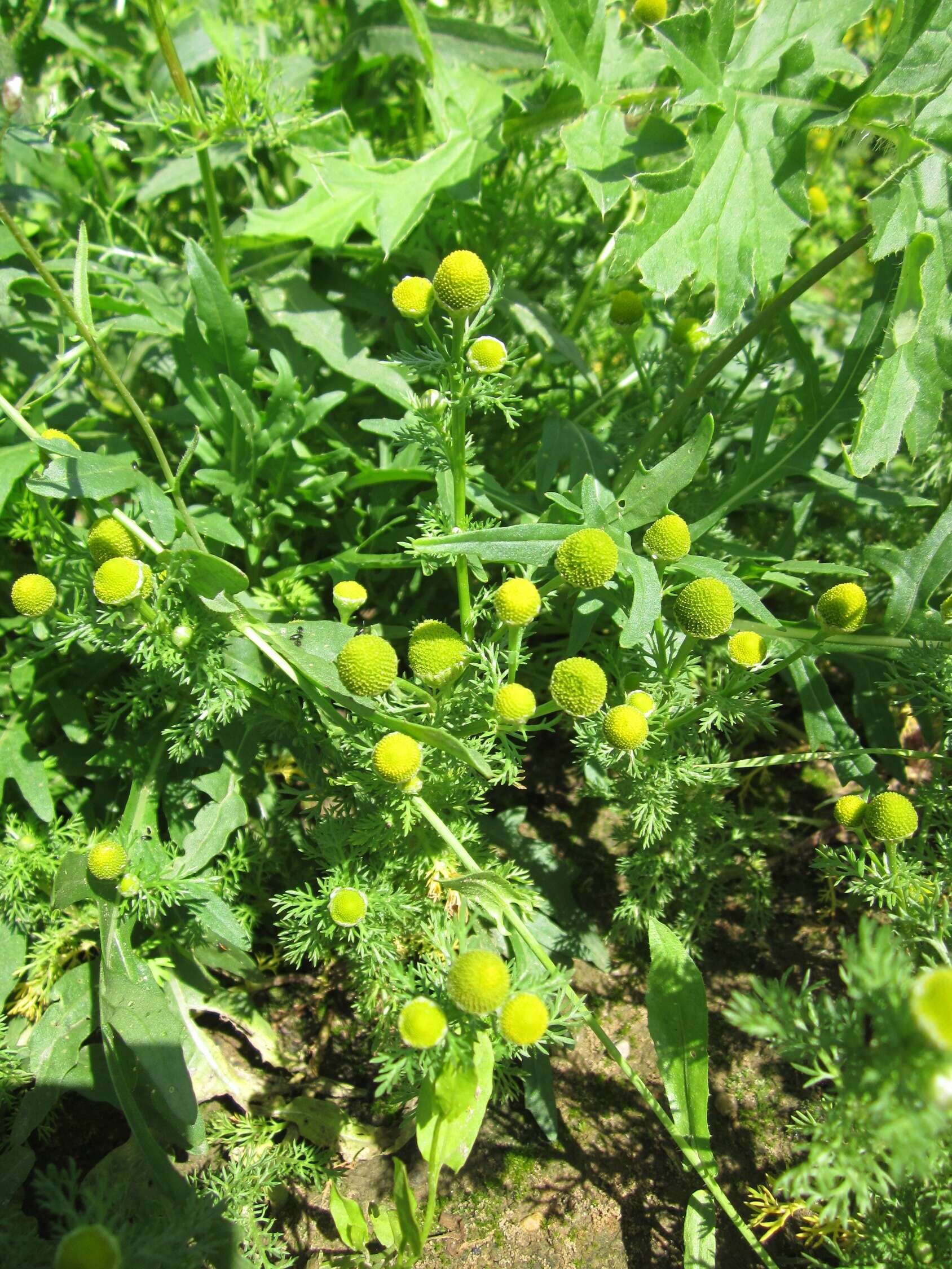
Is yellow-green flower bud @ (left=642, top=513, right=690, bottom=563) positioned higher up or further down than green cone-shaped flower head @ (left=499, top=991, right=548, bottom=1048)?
higher up

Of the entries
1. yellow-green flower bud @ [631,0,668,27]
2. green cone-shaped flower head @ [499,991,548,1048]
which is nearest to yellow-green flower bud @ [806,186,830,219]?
yellow-green flower bud @ [631,0,668,27]

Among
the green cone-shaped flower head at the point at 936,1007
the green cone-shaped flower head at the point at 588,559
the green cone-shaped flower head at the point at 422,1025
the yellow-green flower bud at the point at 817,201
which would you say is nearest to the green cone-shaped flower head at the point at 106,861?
the green cone-shaped flower head at the point at 422,1025

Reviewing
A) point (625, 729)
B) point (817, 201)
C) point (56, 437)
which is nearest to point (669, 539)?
point (625, 729)

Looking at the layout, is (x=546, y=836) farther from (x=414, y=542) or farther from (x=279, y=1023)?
(x=414, y=542)

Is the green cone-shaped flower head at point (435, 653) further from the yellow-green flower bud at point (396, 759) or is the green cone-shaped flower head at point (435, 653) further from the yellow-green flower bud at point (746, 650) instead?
the yellow-green flower bud at point (746, 650)

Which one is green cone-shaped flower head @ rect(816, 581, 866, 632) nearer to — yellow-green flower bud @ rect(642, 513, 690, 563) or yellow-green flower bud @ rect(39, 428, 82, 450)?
yellow-green flower bud @ rect(642, 513, 690, 563)

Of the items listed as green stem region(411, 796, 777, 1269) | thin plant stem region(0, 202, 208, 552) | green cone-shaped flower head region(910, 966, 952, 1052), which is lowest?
green stem region(411, 796, 777, 1269)
